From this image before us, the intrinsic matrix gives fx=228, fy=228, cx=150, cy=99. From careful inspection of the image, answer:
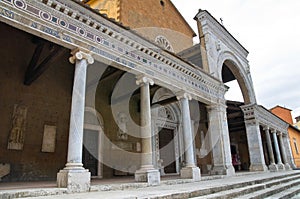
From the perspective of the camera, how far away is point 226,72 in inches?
522

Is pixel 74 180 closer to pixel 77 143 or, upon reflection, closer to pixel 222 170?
pixel 77 143

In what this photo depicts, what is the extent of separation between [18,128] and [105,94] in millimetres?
3104

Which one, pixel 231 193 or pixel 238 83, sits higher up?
pixel 238 83

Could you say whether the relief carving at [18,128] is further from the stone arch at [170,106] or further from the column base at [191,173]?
the stone arch at [170,106]

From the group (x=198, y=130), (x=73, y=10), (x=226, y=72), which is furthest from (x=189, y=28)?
(x=73, y=10)

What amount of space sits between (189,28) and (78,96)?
11.3m

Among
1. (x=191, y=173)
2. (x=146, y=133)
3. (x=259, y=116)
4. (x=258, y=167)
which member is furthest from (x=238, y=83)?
(x=146, y=133)

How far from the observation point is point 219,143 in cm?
864

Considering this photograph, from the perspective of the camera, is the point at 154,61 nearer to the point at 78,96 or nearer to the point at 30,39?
the point at 78,96

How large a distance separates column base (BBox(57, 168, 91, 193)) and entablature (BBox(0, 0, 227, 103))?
246cm

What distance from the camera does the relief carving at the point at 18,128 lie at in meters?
5.72

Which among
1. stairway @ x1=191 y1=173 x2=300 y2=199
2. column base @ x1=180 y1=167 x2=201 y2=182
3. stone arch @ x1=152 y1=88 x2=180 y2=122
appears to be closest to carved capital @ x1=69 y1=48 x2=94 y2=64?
stairway @ x1=191 y1=173 x2=300 y2=199

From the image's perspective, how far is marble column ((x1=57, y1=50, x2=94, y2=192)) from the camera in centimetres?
386

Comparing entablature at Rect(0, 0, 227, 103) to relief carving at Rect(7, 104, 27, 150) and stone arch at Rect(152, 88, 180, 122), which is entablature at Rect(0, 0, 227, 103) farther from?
relief carving at Rect(7, 104, 27, 150)
